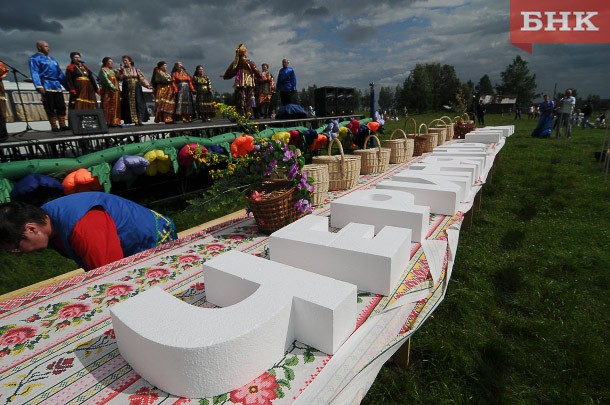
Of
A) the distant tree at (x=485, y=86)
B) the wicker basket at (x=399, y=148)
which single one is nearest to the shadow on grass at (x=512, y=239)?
the wicker basket at (x=399, y=148)

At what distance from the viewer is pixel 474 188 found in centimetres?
285

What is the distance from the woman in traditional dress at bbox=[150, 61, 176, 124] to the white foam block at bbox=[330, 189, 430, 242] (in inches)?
297

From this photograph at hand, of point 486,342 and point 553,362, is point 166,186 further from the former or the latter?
point 553,362

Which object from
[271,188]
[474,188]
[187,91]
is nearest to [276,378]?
[271,188]

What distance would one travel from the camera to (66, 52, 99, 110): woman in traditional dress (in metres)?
6.09

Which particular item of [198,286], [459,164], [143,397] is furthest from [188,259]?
[459,164]

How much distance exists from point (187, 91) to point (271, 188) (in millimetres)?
7558

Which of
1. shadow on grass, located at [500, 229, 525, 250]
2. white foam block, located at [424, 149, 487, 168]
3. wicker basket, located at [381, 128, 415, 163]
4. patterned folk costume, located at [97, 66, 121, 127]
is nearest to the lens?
shadow on grass, located at [500, 229, 525, 250]

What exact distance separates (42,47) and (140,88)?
105 inches

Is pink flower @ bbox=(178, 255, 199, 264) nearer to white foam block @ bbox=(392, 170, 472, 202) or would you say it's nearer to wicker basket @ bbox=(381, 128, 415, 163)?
white foam block @ bbox=(392, 170, 472, 202)

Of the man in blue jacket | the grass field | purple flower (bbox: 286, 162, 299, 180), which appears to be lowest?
the grass field

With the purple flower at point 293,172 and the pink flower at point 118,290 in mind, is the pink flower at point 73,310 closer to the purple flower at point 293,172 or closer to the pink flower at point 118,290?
the pink flower at point 118,290

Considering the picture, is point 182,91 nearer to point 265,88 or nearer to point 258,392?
point 265,88

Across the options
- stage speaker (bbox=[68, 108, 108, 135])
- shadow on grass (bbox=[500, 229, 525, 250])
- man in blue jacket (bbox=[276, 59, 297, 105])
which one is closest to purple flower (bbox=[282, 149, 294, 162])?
shadow on grass (bbox=[500, 229, 525, 250])
